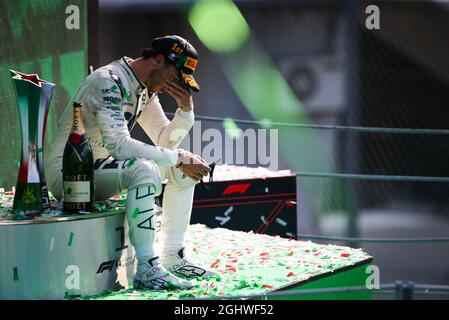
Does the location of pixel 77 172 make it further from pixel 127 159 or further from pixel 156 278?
pixel 156 278

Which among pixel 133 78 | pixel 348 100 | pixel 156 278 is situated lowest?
pixel 156 278

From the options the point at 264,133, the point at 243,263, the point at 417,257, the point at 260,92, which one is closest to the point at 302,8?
the point at 260,92

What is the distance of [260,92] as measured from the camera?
994cm

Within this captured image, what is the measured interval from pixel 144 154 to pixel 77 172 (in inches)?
12.7

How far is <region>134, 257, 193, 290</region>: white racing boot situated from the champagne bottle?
366mm

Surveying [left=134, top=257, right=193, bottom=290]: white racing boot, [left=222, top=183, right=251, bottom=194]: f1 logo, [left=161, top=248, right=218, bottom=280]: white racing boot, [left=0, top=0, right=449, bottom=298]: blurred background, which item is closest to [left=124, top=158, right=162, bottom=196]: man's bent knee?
[left=134, top=257, right=193, bottom=290]: white racing boot

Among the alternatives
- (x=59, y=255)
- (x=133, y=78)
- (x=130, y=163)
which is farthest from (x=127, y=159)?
(x=59, y=255)

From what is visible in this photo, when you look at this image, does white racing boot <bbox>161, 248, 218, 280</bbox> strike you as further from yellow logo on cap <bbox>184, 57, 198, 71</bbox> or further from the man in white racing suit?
yellow logo on cap <bbox>184, 57, 198, 71</bbox>

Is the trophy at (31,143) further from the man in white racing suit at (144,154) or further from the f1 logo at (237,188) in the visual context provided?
the f1 logo at (237,188)

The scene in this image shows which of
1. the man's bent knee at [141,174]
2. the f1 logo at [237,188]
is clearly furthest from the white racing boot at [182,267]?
the f1 logo at [237,188]

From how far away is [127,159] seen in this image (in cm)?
439

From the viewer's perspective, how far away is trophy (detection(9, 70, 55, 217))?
4320 mm

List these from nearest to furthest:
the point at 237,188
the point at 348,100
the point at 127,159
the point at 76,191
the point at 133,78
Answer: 1. the point at 76,191
2. the point at 127,159
3. the point at 133,78
4. the point at 237,188
5. the point at 348,100

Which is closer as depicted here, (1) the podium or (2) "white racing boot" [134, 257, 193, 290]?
(1) the podium
